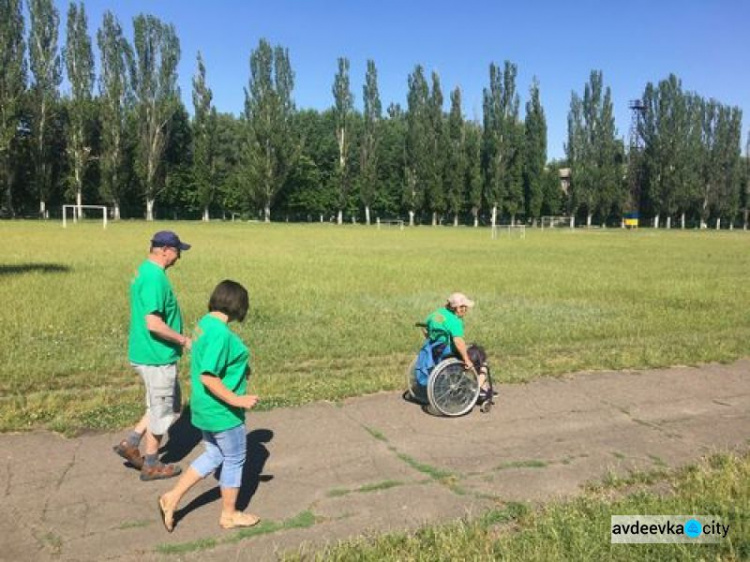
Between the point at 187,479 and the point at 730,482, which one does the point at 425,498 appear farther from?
the point at 730,482

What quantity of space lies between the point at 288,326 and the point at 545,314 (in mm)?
5258

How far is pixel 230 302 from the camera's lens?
4074mm

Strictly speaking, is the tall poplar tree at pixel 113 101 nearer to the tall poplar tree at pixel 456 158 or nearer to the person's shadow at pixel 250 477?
the tall poplar tree at pixel 456 158

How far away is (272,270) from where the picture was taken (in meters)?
21.7

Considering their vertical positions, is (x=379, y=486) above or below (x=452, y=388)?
below

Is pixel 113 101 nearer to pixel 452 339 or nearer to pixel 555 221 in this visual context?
pixel 555 221

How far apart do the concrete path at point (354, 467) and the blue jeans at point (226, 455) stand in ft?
1.05

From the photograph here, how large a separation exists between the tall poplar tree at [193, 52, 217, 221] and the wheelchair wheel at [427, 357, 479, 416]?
224 ft

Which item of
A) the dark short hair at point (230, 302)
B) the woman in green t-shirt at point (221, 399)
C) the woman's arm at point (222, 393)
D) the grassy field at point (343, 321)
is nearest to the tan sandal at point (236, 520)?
the woman in green t-shirt at point (221, 399)

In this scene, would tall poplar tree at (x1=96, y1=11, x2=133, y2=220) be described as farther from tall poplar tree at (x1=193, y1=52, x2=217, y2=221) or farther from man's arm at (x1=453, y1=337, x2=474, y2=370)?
man's arm at (x1=453, y1=337, x2=474, y2=370)

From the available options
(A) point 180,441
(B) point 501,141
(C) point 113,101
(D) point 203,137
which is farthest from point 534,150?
(A) point 180,441

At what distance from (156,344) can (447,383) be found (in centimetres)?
→ 280

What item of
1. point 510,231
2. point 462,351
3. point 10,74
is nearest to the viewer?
point 462,351

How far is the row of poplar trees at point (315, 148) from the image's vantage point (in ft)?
210
